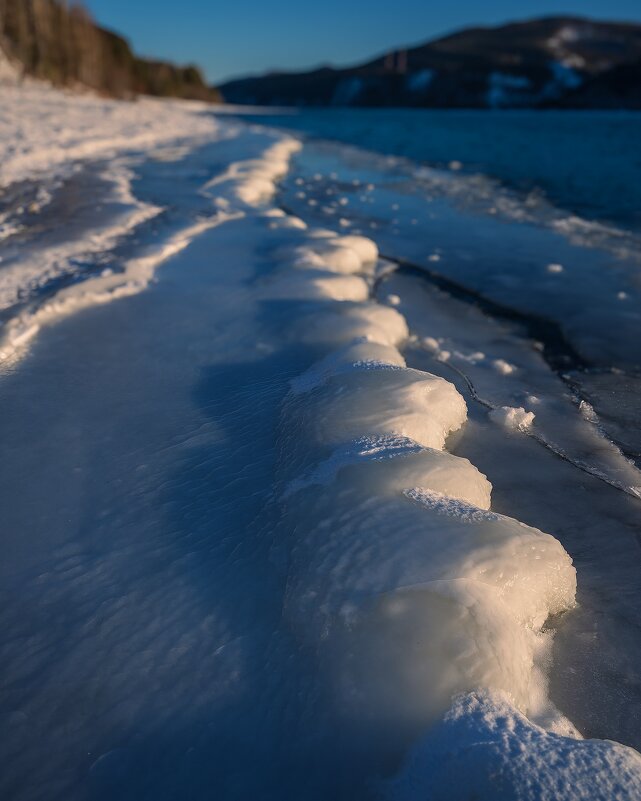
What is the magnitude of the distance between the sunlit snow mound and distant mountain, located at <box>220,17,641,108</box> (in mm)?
60181

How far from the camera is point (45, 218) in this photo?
17.6 feet

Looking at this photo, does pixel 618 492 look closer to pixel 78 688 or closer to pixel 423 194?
pixel 78 688

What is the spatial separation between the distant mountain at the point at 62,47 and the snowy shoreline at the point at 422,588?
2871 centimetres

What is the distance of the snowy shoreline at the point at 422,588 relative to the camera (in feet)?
3.28

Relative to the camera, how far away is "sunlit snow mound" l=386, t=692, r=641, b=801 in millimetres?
936

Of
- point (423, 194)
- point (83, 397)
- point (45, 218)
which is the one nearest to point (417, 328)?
point (83, 397)

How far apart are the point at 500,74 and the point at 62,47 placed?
168 ft

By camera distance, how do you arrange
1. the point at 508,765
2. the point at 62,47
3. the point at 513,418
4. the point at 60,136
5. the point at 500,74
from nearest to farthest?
1. the point at 508,765
2. the point at 513,418
3. the point at 60,136
4. the point at 62,47
5. the point at 500,74

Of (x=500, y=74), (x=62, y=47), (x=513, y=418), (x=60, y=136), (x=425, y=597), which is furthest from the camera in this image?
(x=500, y=74)

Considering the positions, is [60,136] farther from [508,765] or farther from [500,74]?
[500,74]

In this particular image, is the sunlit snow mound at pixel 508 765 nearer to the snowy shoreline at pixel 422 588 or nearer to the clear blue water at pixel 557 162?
the snowy shoreline at pixel 422 588

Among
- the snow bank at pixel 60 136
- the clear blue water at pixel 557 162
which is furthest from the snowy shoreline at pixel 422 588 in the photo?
the snow bank at pixel 60 136

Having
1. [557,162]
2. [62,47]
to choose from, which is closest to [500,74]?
[62,47]

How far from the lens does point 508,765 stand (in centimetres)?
97
